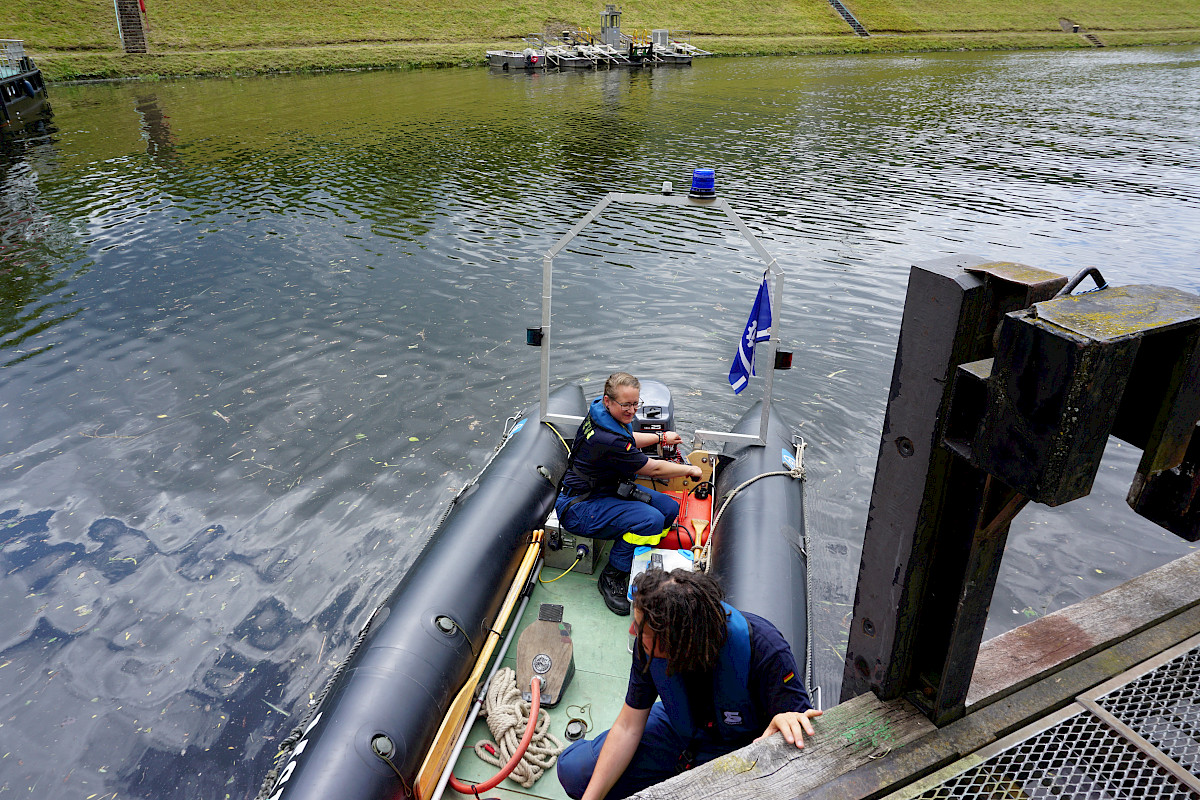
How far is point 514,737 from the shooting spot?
12.5ft

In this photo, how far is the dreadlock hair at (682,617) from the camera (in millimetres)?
2340

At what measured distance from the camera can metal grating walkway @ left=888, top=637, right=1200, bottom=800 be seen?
69.6 inches

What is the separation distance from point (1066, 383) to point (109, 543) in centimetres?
719

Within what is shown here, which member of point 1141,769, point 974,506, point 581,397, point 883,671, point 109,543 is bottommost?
point 109,543

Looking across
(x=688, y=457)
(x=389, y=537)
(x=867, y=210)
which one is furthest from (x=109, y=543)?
(x=867, y=210)

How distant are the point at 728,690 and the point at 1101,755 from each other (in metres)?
1.05

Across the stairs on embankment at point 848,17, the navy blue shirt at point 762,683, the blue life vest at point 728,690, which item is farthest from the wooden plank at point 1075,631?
the stairs on embankment at point 848,17

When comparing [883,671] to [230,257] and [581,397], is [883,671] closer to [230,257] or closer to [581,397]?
[581,397]

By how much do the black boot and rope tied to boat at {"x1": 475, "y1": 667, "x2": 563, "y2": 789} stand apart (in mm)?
937

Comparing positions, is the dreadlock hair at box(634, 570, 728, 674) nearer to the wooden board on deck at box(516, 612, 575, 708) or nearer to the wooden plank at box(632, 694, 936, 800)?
the wooden plank at box(632, 694, 936, 800)

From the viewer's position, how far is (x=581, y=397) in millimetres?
6957

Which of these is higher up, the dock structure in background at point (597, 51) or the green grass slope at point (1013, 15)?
the green grass slope at point (1013, 15)

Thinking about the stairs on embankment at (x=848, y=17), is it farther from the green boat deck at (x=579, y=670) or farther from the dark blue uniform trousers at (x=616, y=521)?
the green boat deck at (x=579, y=670)

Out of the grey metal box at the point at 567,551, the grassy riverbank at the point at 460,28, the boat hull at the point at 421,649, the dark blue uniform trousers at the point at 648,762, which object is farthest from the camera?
the grassy riverbank at the point at 460,28
